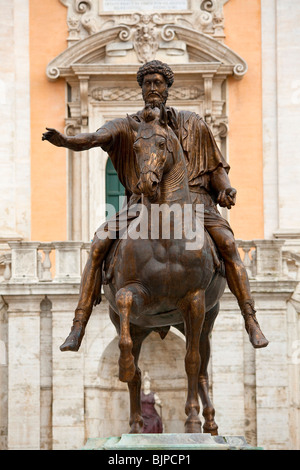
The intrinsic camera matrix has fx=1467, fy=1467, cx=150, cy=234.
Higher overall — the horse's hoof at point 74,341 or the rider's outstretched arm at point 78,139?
the rider's outstretched arm at point 78,139

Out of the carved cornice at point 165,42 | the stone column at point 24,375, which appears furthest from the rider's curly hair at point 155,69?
the carved cornice at point 165,42

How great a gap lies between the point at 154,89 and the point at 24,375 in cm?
1151

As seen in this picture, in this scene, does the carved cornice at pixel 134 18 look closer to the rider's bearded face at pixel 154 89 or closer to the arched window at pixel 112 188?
the arched window at pixel 112 188

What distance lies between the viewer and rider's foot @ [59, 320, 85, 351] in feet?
39.6

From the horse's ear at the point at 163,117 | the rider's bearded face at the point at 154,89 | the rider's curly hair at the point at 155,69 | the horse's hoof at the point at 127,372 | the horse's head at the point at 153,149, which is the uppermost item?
the rider's curly hair at the point at 155,69

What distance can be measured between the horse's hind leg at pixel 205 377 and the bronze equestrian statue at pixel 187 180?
3 cm

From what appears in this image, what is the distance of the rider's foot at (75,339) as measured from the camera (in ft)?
39.6

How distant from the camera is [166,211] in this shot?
11719 mm

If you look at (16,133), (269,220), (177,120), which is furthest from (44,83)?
(177,120)

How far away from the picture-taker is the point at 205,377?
12992 mm

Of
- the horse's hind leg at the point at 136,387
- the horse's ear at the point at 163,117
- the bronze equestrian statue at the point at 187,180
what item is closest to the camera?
the horse's ear at the point at 163,117

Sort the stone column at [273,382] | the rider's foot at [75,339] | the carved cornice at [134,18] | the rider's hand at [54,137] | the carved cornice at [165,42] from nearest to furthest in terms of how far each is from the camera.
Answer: the rider's hand at [54,137] → the rider's foot at [75,339] → the stone column at [273,382] → the carved cornice at [165,42] → the carved cornice at [134,18]

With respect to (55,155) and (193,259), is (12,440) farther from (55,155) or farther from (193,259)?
(193,259)

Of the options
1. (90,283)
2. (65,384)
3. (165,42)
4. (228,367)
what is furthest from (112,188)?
(90,283)
